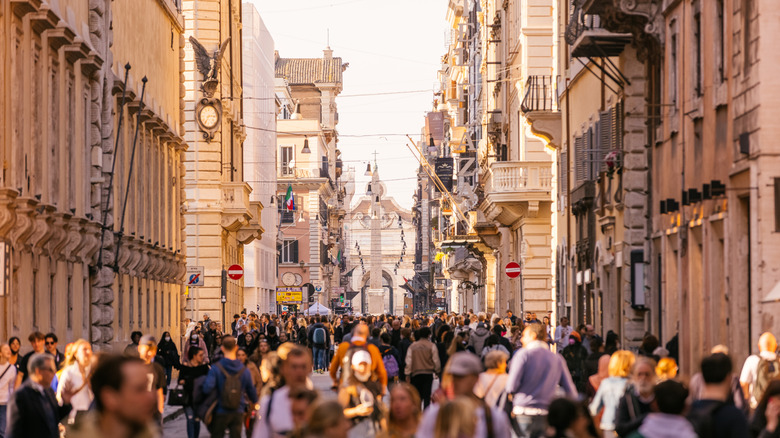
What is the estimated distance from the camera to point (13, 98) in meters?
24.1

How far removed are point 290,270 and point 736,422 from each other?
114 m

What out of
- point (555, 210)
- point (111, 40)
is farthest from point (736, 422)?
point (555, 210)

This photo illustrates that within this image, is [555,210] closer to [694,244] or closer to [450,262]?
[694,244]

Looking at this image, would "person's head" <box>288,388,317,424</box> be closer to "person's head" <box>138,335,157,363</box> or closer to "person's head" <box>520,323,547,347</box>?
"person's head" <box>520,323,547,347</box>

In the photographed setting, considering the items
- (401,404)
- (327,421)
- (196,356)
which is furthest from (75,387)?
(327,421)

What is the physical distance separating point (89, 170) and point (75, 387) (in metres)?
17.4

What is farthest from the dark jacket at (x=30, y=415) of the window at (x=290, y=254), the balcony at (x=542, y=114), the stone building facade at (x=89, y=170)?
the window at (x=290, y=254)

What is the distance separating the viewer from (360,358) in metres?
16.0

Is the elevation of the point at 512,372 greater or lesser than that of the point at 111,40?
lesser

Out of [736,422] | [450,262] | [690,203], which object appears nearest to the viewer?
[736,422]

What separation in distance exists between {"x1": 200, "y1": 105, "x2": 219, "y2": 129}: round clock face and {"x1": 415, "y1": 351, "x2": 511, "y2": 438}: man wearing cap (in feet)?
140

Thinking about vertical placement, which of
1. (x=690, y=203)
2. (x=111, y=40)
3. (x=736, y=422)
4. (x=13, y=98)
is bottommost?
(x=736, y=422)

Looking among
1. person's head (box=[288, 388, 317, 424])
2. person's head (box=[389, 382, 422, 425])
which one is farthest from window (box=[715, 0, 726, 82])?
person's head (box=[288, 388, 317, 424])

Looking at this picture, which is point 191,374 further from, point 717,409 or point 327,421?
point 327,421
